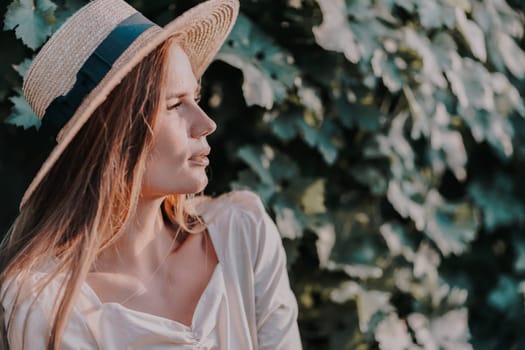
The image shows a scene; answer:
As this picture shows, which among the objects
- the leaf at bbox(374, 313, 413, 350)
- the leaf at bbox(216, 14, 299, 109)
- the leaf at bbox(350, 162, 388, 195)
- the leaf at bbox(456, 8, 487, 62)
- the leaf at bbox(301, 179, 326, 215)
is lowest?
the leaf at bbox(374, 313, 413, 350)

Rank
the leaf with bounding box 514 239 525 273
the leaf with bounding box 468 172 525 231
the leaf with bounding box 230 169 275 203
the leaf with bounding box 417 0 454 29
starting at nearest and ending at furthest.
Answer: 1. the leaf with bounding box 230 169 275 203
2. the leaf with bounding box 417 0 454 29
3. the leaf with bounding box 468 172 525 231
4. the leaf with bounding box 514 239 525 273

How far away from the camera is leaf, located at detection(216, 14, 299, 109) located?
2016mm

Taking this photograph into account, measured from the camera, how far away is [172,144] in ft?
5.49

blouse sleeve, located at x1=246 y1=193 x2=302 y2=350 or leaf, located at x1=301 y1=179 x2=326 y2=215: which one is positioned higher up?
blouse sleeve, located at x1=246 y1=193 x2=302 y2=350

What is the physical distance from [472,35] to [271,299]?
3.07 feet

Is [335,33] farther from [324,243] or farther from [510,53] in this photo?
[510,53]

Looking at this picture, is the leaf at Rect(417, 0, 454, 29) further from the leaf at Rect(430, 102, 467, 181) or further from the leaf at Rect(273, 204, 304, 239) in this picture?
the leaf at Rect(273, 204, 304, 239)

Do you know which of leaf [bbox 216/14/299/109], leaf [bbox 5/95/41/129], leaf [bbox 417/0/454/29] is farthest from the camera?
leaf [bbox 417/0/454/29]

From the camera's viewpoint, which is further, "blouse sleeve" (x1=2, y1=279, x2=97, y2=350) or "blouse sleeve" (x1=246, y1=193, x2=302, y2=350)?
"blouse sleeve" (x1=246, y1=193, x2=302, y2=350)

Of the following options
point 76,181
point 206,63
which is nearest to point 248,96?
point 206,63

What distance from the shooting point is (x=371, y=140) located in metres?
2.41

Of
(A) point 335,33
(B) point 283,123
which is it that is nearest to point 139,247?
(B) point 283,123

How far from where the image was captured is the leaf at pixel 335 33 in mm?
2107

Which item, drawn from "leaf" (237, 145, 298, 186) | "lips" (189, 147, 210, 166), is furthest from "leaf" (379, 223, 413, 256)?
"lips" (189, 147, 210, 166)
